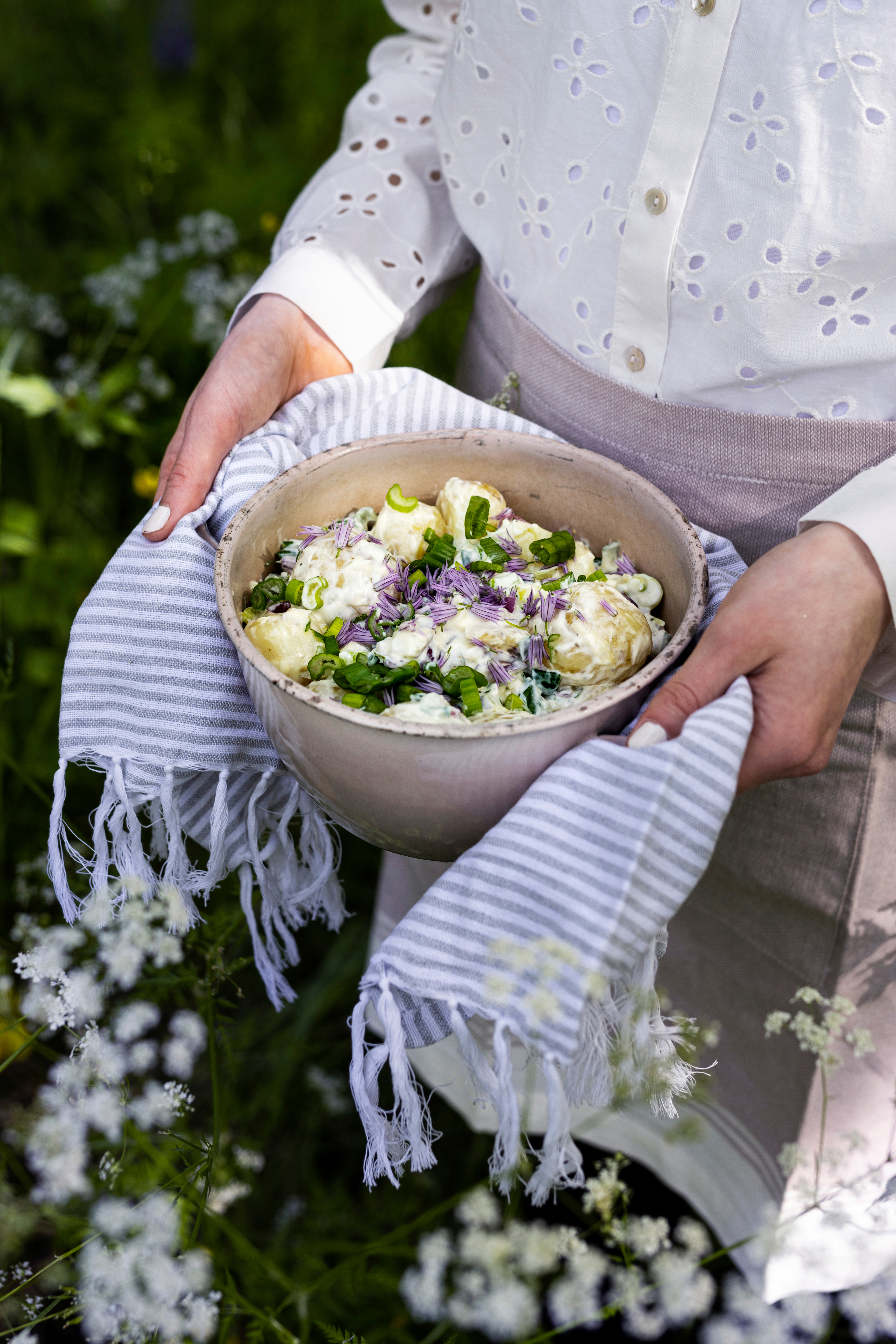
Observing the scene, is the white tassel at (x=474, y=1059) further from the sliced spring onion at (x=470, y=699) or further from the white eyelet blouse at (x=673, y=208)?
the white eyelet blouse at (x=673, y=208)

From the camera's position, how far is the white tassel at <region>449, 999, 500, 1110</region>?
2.57 ft

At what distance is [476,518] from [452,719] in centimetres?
28

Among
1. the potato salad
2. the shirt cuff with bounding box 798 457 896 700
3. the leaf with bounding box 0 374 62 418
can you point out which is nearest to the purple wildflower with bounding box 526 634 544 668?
the potato salad

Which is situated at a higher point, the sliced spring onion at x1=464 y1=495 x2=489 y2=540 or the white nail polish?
the sliced spring onion at x1=464 y1=495 x2=489 y2=540

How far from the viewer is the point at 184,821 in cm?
106

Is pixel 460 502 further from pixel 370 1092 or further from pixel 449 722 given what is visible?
pixel 370 1092

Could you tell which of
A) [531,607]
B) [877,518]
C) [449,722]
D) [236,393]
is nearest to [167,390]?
[236,393]

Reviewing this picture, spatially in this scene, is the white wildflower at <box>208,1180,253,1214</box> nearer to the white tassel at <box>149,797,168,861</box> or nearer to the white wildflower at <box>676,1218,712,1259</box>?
the white tassel at <box>149,797,168,861</box>

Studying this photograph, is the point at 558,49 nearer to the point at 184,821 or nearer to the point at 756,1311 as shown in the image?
the point at 184,821

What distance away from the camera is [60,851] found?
3.34 feet

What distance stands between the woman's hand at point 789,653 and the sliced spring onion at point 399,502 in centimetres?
36

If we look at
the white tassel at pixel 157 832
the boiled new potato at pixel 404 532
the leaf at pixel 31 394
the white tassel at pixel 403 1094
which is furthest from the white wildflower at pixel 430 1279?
the leaf at pixel 31 394

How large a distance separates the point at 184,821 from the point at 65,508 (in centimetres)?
173

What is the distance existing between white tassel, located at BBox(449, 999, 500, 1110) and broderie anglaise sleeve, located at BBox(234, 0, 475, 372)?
2.69 feet
